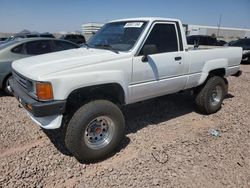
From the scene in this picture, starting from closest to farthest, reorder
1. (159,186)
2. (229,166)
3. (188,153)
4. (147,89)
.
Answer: (159,186)
(229,166)
(188,153)
(147,89)

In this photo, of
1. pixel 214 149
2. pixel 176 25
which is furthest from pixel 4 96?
pixel 214 149

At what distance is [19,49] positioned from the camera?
672 centimetres

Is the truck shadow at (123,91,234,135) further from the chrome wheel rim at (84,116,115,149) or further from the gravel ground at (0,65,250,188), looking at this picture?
the chrome wheel rim at (84,116,115,149)

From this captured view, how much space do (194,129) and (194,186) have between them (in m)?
1.83

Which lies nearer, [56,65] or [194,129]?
[56,65]

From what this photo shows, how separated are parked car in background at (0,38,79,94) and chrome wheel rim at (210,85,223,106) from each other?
Result: 4.53 metres

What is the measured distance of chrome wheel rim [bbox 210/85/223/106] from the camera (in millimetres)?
5657

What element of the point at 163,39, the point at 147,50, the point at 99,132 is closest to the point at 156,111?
the point at 163,39

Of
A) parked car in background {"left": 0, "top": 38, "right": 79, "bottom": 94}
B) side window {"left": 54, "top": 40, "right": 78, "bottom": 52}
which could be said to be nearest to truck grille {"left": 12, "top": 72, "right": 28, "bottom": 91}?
parked car in background {"left": 0, "top": 38, "right": 79, "bottom": 94}

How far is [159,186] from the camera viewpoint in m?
3.10

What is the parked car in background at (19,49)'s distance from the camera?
20.9ft

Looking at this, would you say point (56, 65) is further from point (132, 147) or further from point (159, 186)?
point (159, 186)

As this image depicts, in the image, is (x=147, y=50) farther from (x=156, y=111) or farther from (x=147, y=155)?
(x=156, y=111)

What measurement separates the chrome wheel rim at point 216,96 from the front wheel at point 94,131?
109 inches
